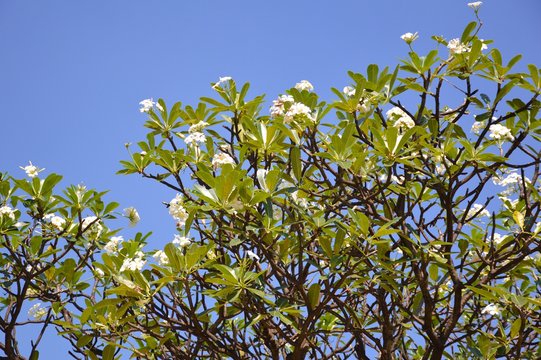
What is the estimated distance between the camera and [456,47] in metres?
2.70

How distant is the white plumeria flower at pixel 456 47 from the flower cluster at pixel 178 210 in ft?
4.34

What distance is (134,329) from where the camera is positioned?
2.71 metres

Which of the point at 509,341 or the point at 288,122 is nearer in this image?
the point at 288,122

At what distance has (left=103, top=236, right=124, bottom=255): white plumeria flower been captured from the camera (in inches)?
125

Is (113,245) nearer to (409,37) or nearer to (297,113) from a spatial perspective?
(297,113)

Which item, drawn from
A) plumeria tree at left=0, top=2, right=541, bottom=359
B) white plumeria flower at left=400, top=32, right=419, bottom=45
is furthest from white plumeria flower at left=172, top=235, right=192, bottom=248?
white plumeria flower at left=400, top=32, right=419, bottom=45

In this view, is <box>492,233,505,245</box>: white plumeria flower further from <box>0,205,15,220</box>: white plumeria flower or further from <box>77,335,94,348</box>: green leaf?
<box>0,205,15,220</box>: white plumeria flower

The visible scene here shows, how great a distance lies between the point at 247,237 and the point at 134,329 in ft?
2.32

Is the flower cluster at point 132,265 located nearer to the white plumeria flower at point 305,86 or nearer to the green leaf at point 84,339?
the green leaf at point 84,339

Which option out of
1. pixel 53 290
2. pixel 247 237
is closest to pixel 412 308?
pixel 247 237

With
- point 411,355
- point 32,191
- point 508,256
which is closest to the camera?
point 508,256

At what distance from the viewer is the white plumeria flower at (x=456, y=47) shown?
8.82 feet

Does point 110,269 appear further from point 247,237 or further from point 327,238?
point 327,238

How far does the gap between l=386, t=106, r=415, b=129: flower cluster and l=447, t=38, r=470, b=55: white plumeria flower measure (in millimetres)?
323
